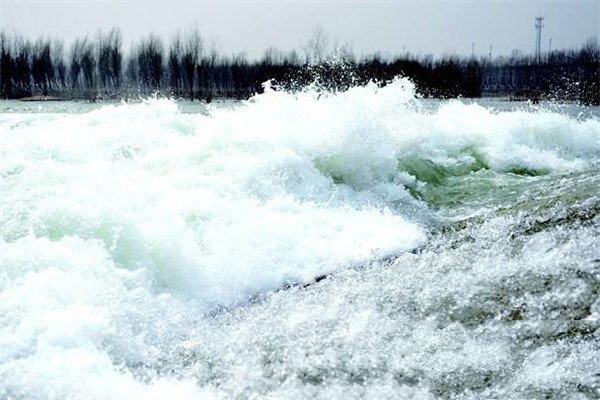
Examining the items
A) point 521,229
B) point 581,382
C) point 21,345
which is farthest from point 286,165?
point 581,382

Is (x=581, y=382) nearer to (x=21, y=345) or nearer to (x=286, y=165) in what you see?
(x=21, y=345)

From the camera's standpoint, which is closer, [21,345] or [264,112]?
[21,345]

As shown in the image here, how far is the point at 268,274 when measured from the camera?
4.53m

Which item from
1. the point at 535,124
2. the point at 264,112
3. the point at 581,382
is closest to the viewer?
the point at 581,382

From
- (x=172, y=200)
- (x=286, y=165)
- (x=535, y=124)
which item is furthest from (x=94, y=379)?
(x=535, y=124)

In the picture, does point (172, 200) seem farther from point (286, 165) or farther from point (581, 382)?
point (581, 382)

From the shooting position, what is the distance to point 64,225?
4.46 m

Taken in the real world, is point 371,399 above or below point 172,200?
below

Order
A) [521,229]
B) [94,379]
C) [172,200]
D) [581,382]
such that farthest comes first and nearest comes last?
[172,200], [521,229], [94,379], [581,382]

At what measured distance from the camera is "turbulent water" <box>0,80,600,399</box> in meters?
2.95

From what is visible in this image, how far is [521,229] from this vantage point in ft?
14.6

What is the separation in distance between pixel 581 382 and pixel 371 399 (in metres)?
0.94

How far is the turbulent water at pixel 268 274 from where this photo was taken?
9.69 ft

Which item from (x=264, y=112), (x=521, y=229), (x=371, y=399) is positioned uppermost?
(x=264, y=112)
